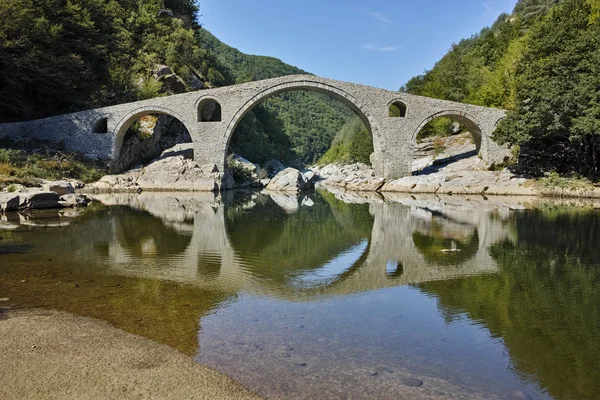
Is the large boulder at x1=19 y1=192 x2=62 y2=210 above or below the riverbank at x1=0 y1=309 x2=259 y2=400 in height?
above

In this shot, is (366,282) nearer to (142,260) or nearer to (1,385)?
(142,260)

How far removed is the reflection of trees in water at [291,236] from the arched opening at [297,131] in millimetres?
14081

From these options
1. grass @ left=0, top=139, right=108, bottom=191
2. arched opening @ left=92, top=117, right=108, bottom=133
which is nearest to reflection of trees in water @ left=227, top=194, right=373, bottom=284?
grass @ left=0, top=139, right=108, bottom=191

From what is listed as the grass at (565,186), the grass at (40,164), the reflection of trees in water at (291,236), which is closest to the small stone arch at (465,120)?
the grass at (565,186)

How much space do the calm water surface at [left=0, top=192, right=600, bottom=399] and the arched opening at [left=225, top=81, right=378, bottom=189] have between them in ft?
65.0

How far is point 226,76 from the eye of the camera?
51.7 m

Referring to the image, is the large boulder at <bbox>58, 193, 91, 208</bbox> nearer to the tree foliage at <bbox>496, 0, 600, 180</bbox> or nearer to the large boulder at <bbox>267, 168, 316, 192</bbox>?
the large boulder at <bbox>267, 168, 316, 192</bbox>

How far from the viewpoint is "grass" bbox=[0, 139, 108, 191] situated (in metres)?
20.0

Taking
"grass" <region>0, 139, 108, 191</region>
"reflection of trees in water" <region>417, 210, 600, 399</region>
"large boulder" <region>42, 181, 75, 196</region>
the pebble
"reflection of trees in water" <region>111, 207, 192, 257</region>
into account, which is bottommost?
the pebble

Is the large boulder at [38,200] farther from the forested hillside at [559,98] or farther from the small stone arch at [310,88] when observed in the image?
the forested hillside at [559,98]

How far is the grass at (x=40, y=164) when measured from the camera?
1996 cm

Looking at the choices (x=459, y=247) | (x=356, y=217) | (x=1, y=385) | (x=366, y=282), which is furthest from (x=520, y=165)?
(x=1, y=385)

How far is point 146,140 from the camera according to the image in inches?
1264

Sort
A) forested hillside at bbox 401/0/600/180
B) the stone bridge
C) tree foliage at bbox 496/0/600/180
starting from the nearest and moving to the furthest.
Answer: tree foliage at bbox 496/0/600/180
forested hillside at bbox 401/0/600/180
the stone bridge
